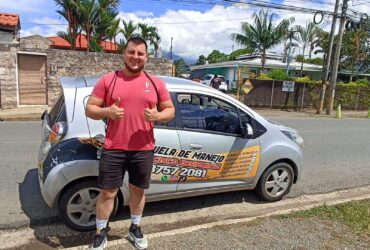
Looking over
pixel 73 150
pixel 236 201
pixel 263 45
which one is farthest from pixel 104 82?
pixel 263 45

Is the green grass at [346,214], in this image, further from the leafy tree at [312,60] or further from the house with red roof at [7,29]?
the leafy tree at [312,60]

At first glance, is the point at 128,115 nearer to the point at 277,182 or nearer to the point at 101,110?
the point at 101,110

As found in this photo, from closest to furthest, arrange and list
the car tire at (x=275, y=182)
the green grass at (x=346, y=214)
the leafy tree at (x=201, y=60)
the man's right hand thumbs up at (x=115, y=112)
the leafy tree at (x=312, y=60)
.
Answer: the man's right hand thumbs up at (x=115, y=112) → the green grass at (x=346, y=214) → the car tire at (x=275, y=182) → the leafy tree at (x=312, y=60) → the leafy tree at (x=201, y=60)

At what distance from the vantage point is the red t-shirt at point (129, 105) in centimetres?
288

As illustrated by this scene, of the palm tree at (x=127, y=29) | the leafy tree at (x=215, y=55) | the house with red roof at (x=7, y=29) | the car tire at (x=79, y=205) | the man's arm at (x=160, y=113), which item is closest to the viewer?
the man's arm at (x=160, y=113)

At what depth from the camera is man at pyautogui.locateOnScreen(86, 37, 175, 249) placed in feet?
9.41

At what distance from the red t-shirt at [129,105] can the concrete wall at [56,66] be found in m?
10.6

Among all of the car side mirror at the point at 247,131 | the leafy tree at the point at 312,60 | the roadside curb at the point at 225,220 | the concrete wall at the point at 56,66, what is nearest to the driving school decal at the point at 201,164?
the car side mirror at the point at 247,131

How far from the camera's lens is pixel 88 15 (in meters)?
19.3

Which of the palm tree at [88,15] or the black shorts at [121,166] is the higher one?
the palm tree at [88,15]

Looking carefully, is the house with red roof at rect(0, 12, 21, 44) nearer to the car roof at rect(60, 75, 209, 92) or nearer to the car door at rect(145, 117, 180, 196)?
the car roof at rect(60, 75, 209, 92)

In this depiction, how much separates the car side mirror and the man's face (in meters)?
1.82

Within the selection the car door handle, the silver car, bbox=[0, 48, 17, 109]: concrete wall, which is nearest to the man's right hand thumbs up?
the silver car

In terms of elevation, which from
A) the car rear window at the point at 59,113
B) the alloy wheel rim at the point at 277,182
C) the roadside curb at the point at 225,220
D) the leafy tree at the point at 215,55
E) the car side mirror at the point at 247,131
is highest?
the leafy tree at the point at 215,55
